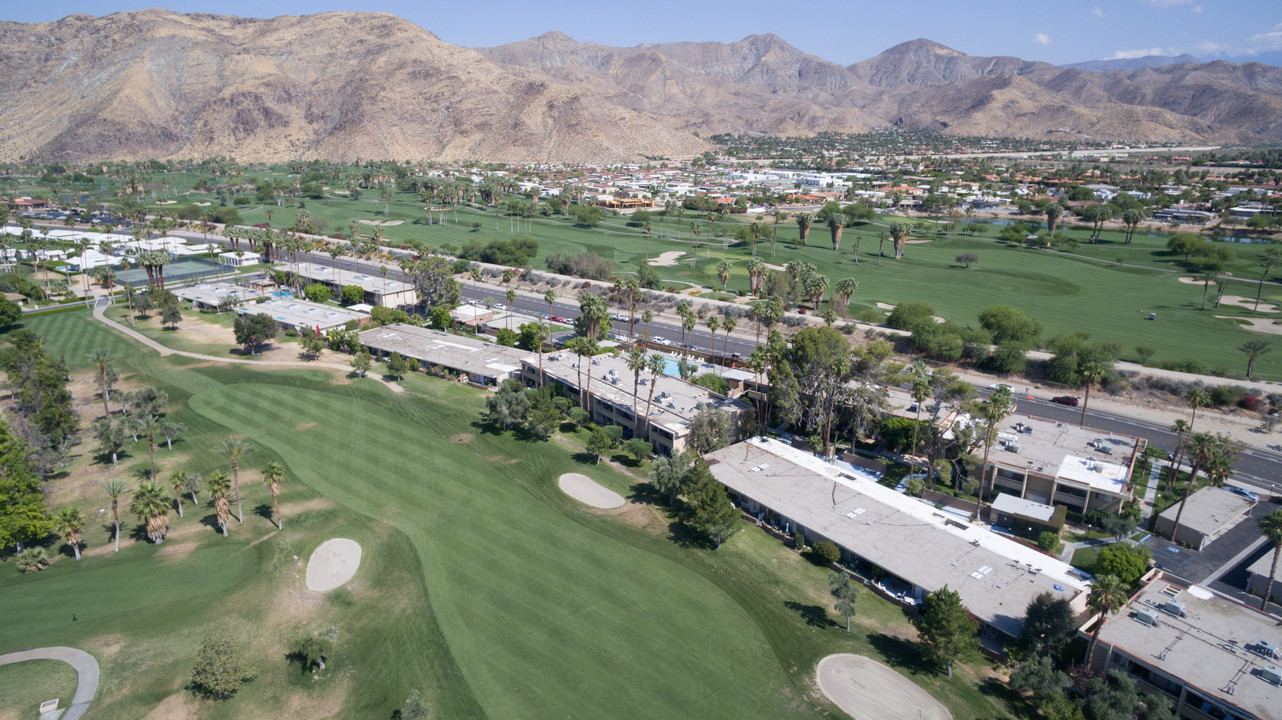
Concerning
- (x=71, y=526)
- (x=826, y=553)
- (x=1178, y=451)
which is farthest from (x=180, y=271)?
(x=1178, y=451)

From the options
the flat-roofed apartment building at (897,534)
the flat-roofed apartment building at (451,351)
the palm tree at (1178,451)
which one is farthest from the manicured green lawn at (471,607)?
the palm tree at (1178,451)

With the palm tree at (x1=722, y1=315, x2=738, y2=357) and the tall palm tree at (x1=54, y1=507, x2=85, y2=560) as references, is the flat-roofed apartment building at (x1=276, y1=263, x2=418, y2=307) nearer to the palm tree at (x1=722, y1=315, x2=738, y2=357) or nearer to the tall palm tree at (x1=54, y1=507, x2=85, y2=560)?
the palm tree at (x1=722, y1=315, x2=738, y2=357)

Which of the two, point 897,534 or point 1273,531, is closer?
point 1273,531

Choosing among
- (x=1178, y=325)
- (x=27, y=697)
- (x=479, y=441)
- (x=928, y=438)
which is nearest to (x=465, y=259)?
(x=479, y=441)

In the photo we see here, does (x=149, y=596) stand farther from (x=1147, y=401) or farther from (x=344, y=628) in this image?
(x=1147, y=401)

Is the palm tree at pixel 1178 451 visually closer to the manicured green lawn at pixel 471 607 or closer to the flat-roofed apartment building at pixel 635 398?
the manicured green lawn at pixel 471 607

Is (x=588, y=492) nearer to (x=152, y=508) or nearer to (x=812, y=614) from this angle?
(x=812, y=614)
